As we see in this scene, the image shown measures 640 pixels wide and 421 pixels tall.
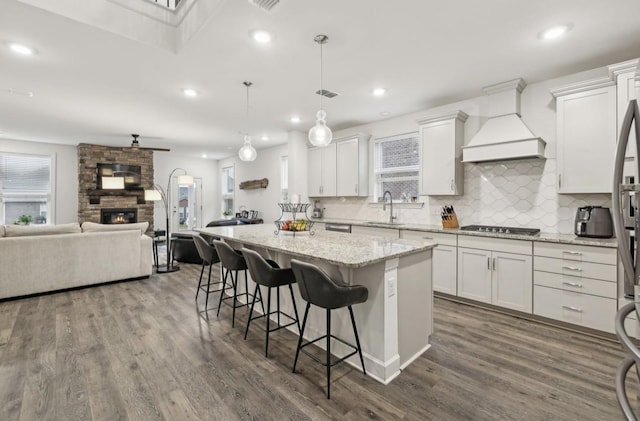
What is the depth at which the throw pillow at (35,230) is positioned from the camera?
12.9 feet

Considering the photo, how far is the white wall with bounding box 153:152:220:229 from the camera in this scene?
9.05 m

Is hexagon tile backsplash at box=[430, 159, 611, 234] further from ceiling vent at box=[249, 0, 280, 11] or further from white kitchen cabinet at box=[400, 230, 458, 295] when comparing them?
ceiling vent at box=[249, 0, 280, 11]

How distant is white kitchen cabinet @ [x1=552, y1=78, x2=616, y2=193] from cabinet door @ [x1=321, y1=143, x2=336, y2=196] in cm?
326

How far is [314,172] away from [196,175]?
554 centimetres

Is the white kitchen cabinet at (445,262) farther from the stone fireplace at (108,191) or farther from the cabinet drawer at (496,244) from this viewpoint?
the stone fireplace at (108,191)

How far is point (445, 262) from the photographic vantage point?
3766mm

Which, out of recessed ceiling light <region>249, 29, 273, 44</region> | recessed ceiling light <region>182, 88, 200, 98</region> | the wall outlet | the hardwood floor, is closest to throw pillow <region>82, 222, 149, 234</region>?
the hardwood floor

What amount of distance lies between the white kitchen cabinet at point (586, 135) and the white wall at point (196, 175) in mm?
9224

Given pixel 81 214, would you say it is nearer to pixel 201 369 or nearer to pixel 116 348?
pixel 116 348

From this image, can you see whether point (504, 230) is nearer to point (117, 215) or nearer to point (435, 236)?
point (435, 236)

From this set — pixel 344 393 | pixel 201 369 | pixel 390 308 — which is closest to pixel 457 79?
pixel 390 308

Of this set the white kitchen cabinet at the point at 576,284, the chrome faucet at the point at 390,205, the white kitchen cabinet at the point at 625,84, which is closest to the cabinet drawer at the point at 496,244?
the white kitchen cabinet at the point at 576,284

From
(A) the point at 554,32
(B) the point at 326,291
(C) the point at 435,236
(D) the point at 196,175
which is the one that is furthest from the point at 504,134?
(D) the point at 196,175

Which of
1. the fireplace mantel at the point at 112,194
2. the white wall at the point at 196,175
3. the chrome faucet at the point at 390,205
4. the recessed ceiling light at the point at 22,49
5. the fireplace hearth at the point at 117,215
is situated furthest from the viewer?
the white wall at the point at 196,175
